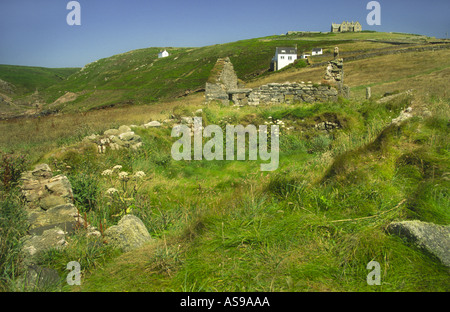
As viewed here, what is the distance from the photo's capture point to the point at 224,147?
10297mm

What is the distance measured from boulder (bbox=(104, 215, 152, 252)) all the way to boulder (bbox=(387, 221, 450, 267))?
3331 millimetres

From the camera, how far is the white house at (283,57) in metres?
59.6

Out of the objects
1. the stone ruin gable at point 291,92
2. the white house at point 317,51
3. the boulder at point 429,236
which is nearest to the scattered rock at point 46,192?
the boulder at point 429,236

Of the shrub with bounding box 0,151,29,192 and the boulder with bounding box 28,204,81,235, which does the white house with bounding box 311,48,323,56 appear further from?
the boulder with bounding box 28,204,81,235

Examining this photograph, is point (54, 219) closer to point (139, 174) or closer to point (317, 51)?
point (139, 174)

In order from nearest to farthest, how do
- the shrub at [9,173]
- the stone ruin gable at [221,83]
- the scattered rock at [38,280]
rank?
1. the scattered rock at [38,280]
2. the shrub at [9,173]
3. the stone ruin gable at [221,83]

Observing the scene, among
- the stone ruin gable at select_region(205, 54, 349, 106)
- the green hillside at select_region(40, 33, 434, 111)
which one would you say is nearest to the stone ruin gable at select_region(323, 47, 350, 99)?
the stone ruin gable at select_region(205, 54, 349, 106)

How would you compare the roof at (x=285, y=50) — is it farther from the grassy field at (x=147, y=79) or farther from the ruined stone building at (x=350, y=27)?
the ruined stone building at (x=350, y=27)

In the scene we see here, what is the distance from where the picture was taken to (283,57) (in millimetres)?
62031

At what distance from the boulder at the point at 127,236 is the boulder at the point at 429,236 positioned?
3.33 meters
